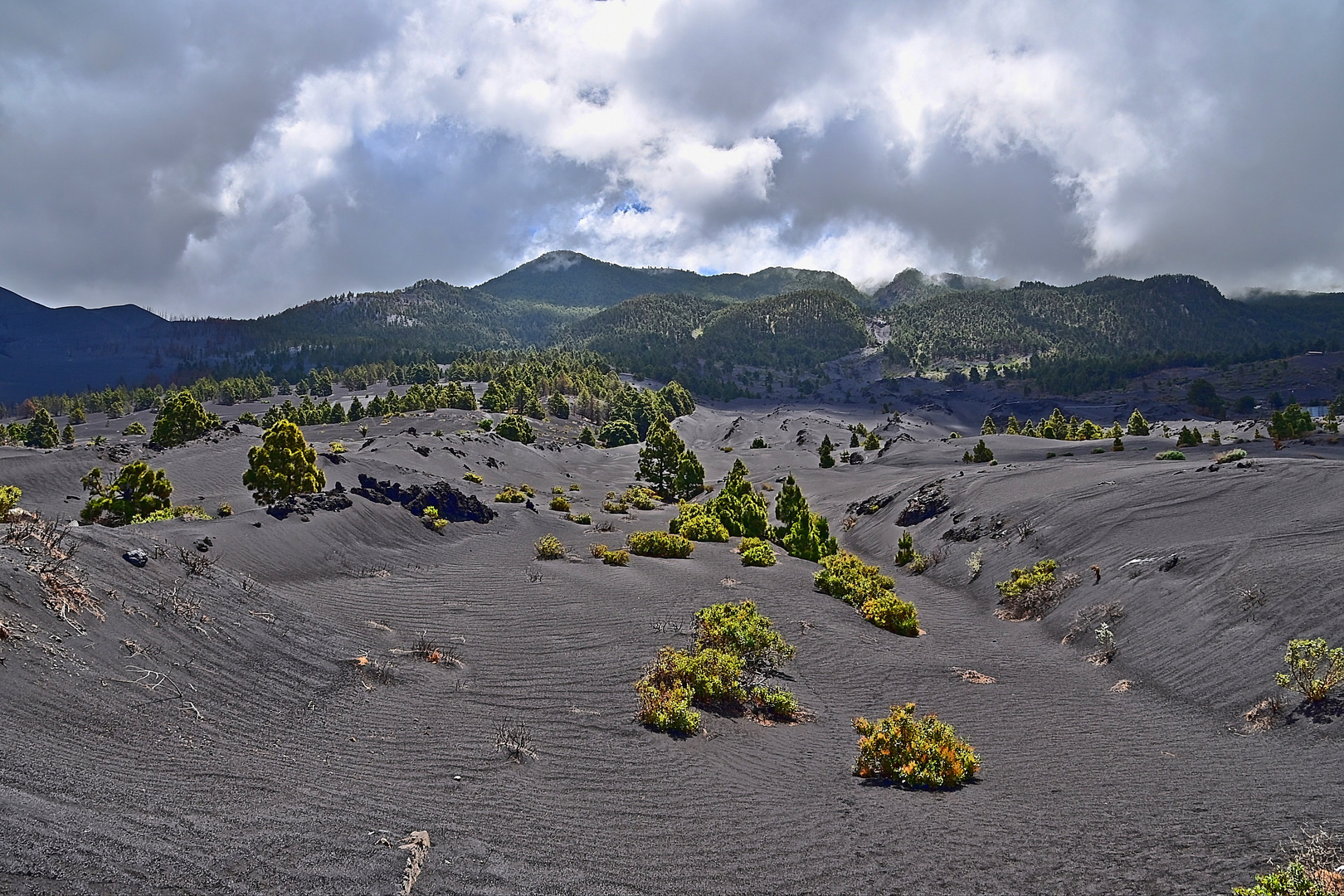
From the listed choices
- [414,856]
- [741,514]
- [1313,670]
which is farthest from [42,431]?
[1313,670]

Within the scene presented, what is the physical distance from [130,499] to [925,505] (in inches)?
1218

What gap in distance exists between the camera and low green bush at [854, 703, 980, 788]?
27.0 ft

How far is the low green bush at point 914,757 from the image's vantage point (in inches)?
324

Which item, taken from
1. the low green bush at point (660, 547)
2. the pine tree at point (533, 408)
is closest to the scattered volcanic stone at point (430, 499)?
the low green bush at point (660, 547)

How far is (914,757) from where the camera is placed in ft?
27.5

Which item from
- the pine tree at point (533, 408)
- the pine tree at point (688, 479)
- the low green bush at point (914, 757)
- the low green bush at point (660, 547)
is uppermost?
the pine tree at point (533, 408)

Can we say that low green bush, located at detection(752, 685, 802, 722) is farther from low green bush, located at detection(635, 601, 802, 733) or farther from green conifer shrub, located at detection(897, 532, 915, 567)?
green conifer shrub, located at detection(897, 532, 915, 567)

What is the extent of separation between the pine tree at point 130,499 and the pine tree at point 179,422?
3390cm

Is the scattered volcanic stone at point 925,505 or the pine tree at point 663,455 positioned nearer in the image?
the scattered volcanic stone at point 925,505

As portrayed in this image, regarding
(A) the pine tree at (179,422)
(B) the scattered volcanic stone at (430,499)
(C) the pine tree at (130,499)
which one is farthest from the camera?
(A) the pine tree at (179,422)

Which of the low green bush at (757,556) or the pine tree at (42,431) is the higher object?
the pine tree at (42,431)

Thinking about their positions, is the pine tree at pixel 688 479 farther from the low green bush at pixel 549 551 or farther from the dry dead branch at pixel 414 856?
the dry dead branch at pixel 414 856

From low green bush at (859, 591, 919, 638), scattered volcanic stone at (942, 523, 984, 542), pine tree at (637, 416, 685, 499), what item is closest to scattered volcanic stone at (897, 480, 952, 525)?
scattered volcanic stone at (942, 523, 984, 542)

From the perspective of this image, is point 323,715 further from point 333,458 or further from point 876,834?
point 333,458
